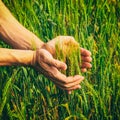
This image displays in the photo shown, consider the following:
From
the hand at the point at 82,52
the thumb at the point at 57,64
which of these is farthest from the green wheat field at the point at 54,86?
the thumb at the point at 57,64

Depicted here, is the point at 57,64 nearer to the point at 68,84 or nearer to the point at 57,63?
the point at 57,63

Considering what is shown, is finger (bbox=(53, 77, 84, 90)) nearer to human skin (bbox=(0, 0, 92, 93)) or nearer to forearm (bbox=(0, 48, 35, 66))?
human skin (bbox=(0, 0, 92, 93))

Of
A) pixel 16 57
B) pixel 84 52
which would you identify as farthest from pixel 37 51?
pixel 84 52

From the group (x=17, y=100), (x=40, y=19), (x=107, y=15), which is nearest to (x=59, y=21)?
(x=40, y=19)

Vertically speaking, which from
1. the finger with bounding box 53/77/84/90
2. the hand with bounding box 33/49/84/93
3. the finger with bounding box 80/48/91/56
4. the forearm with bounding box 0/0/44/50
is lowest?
the finger with bounding box 53/77/84/90

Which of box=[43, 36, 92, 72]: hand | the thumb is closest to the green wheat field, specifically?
box=[43, 36, 92, 72]: hand
